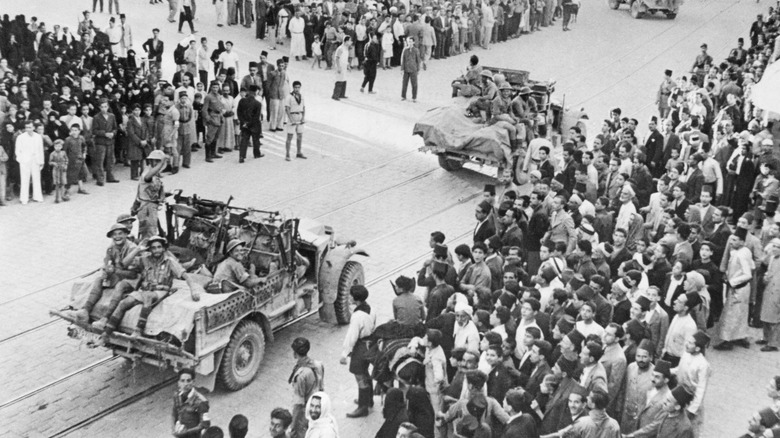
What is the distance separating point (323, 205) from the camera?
1805 centimetres

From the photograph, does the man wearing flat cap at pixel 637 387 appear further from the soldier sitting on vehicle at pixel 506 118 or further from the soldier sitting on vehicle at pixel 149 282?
the soldier sitting on vehicle at pixel 506 118

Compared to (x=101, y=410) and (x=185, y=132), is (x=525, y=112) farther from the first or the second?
(x=101, y=410)

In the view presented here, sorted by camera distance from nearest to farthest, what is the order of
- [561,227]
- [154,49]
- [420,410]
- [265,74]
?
[420,410] < [561,227] < [265,74] < [154,49]

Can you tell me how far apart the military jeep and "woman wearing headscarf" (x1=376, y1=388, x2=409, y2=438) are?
2.57m

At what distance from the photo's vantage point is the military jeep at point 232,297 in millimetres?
10711

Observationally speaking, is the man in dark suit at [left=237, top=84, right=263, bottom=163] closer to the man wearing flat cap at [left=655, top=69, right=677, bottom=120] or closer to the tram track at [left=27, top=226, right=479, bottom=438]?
the tram track at [left=27, top=226, right=479, bottom=438]

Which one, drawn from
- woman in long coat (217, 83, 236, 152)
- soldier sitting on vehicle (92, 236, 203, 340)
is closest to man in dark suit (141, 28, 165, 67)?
woman in long coat (217, 83, 236, 152)

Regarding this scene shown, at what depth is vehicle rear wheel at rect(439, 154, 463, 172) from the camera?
20.1 metres

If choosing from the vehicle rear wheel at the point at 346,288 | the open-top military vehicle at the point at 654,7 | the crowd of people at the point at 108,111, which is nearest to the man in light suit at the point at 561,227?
the vehicle rear wheel at the point at 346,288

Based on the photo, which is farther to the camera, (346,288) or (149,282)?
(346,288)

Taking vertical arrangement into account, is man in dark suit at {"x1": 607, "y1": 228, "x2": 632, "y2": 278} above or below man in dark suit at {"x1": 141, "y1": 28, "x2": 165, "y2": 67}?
below

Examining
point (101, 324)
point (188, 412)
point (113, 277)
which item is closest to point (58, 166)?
point (113, 277)

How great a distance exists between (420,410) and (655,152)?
10.4m

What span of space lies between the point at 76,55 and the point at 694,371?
1838 centimetres
